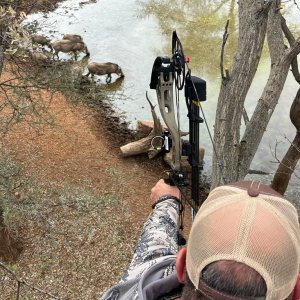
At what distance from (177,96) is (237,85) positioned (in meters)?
0.97

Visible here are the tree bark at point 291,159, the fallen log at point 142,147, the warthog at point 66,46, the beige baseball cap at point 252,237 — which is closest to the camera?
the beige baseball cap at point 252,237

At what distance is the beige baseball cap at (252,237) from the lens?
1002 mm

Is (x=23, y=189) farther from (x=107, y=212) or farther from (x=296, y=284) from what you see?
(x=296, y=284)

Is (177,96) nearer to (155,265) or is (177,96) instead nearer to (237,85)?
(237,85)

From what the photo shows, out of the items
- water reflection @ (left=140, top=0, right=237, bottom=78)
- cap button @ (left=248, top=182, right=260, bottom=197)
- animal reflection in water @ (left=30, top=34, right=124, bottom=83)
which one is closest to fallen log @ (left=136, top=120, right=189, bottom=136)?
animal reflection in water @ (left=30, top=34, right=124, bottom=83)

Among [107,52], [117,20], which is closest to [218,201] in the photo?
[107,52]

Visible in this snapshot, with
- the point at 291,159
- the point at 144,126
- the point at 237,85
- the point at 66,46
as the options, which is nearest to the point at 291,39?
the point at 237,85

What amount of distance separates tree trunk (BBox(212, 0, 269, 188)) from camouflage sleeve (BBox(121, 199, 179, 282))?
1913mm

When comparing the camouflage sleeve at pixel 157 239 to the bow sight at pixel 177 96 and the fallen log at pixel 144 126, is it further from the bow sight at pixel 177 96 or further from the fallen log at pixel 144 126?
the fallen log at pixel 144 126

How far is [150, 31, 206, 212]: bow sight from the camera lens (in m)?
2.75

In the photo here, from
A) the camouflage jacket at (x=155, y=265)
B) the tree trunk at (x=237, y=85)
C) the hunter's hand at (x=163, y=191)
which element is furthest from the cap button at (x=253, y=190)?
the tree trunk at (x=237, y=85)

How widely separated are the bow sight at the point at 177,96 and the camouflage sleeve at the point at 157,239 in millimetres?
562

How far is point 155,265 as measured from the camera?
1448 mm

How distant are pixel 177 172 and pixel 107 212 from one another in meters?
4.67
